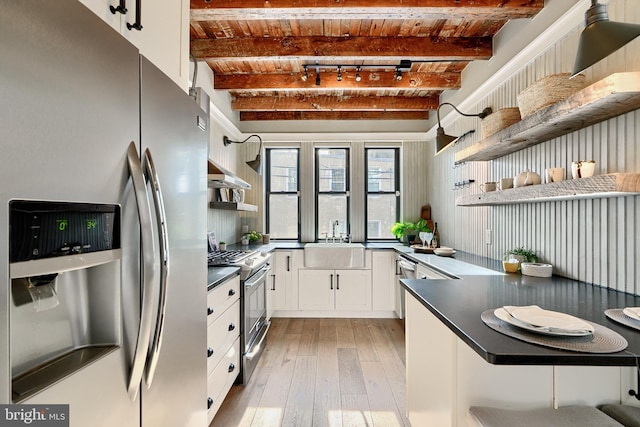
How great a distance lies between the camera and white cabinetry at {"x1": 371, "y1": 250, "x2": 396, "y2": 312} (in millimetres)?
3973

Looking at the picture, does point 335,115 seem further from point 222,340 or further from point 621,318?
point 621,318

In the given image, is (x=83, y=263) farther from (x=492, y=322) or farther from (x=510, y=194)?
(x=510, y=194)

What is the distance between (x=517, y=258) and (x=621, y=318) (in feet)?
3.76

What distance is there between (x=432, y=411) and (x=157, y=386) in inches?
44.8

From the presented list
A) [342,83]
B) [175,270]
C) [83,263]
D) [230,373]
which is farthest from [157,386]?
[342,83]

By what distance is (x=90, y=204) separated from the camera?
2.32ft

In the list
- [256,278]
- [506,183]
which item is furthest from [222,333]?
[506,183]

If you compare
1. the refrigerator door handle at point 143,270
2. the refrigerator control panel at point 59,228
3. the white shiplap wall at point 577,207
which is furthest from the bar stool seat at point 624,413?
the refrigerator control panel at point 59,228

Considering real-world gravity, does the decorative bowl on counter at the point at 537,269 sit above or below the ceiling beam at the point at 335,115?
below

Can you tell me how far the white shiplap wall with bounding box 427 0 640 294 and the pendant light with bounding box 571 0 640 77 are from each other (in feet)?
1.75

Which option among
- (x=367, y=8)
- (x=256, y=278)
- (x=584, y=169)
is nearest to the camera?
(x=584, y=169)

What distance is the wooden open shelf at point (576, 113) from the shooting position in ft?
4.07

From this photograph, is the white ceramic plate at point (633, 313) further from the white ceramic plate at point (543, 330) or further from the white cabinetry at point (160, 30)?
the white cabinetry at point (160, 30)

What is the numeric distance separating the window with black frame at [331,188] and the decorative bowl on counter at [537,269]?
9.10ft
